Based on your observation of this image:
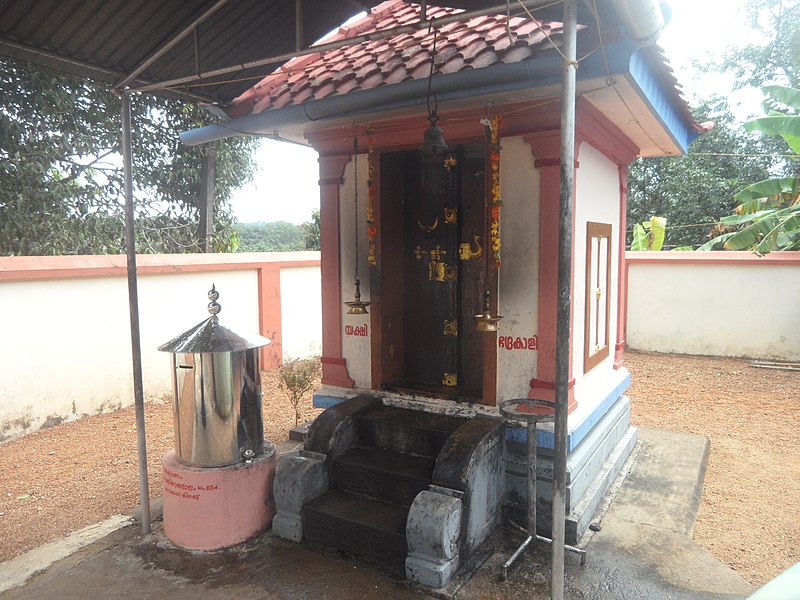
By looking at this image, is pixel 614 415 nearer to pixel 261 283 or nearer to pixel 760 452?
pixel 760 452

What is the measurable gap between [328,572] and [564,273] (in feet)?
8.32

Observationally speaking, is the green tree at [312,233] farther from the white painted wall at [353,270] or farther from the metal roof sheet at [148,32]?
the metal roof sheet at [148,32]

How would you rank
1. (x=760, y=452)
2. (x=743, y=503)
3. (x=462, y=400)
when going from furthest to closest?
1. (x=760, y=452)
2. (x=743, y=503)
3. (x=462, y=400)

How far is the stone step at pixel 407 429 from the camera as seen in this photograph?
435 centimetres

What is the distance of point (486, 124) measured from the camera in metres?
4.07

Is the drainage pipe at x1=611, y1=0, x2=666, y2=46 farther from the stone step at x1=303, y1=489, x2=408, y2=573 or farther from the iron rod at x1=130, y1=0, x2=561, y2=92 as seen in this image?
the stone step at x1=303, y1=489, x2=408, y2=573

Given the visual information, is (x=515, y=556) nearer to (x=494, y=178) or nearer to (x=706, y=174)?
(x=494, y=178)

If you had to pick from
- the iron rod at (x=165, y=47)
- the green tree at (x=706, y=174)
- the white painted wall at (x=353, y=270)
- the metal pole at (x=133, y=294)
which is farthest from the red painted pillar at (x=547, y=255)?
the green tree at (x=706, y=174)

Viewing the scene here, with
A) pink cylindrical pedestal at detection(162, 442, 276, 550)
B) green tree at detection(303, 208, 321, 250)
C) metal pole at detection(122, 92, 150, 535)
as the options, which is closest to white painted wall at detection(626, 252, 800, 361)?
pink cylindrical pedestal at detection(162, 442, 276, 550)

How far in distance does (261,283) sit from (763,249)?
9115 mm

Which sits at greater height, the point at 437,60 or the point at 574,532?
the point at 437,60

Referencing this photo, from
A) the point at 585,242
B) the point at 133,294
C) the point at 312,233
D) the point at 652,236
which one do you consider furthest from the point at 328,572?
the point at 312,233

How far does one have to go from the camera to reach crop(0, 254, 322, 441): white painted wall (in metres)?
6.45

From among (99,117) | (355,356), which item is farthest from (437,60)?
(99,117)
